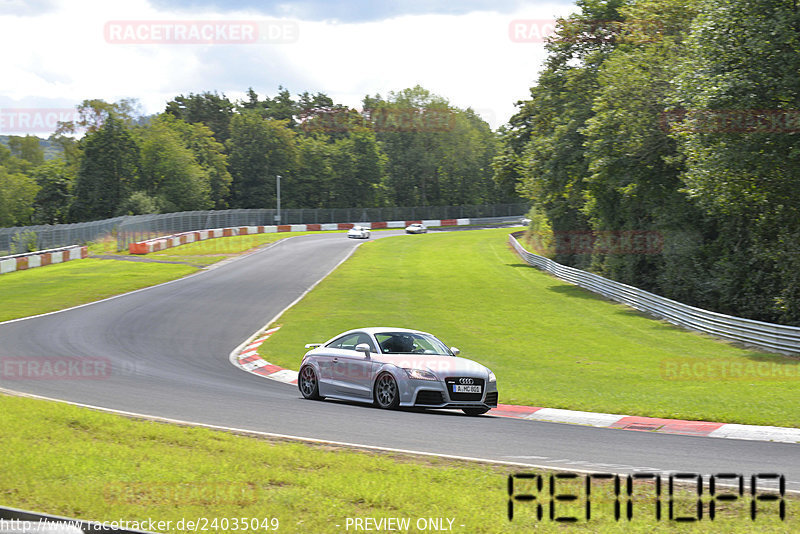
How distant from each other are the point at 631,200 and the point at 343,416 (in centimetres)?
3096

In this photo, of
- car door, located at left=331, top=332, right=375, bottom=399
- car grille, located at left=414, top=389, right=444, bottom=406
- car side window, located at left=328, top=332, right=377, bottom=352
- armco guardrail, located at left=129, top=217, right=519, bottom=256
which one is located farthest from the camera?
armco guardrail, located at left=129, top=217, right=519, bottom=256

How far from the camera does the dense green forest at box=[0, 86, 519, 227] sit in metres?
97.9

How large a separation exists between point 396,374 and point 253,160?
10631 cm

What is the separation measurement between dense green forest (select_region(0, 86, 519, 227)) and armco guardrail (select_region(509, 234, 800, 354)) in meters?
55.6

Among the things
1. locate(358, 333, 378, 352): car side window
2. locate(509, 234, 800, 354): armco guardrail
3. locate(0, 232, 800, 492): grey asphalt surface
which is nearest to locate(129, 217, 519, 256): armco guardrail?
locate(0, 232, 800, 492): grey asphalt surface

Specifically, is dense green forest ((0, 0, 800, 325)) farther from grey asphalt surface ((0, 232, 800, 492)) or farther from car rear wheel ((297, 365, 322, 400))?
car rear wheel ((297, 365, 322, 400))

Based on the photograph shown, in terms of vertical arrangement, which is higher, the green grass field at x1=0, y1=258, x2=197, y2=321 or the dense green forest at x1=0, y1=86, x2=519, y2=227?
the dense green forest at x1=0, y1=86, x2=519, y2=227

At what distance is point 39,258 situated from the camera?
47.2m

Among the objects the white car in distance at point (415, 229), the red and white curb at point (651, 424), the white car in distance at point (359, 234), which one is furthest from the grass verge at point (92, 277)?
the white car in distance at point (415, 229)

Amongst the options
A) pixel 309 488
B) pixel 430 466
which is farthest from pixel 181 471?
pixel 430 466

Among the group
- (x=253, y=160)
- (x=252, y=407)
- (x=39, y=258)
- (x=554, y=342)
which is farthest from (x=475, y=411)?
(x=253, y=160)

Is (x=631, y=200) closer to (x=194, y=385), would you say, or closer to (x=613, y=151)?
(x=613, y=151)

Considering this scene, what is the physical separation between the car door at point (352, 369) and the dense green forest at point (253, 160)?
81.4 meters

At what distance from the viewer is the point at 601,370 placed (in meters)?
19.1
